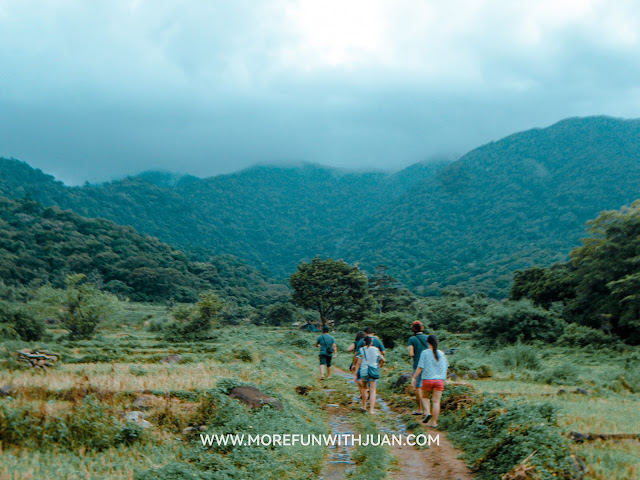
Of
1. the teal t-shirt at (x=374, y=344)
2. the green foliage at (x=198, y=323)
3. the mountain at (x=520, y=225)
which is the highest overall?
the mountain at (x=520, y=225)

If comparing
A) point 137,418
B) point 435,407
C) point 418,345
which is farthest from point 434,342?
point 137,418

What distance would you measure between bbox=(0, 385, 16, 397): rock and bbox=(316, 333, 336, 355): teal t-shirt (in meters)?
8.75

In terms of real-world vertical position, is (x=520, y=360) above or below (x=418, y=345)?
below

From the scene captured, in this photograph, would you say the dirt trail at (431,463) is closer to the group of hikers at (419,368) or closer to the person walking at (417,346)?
the group of hikers at (419,368)

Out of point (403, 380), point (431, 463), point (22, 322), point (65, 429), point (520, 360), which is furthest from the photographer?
point (22, 322)

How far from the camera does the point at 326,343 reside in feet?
52.6

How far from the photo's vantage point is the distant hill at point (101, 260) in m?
102

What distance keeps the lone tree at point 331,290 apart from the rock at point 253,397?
4390 centimetres

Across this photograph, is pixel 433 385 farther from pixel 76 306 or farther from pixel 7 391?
pixel 76 306

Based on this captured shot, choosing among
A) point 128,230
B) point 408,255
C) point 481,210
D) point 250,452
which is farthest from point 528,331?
point 481,210

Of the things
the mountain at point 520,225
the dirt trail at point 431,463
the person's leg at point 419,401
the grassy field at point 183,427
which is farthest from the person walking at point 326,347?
the mountain at point 520,225

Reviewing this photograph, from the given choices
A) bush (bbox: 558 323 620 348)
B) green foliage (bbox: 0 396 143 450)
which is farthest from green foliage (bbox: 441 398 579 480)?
bush (bbox: 558 323 620 348)

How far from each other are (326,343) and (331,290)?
39.6m

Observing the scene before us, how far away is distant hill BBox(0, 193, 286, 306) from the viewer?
102062mm
